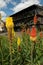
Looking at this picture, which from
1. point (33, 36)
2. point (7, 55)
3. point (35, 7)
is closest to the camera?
point (33, 36)

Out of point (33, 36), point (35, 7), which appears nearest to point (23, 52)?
point (33, 36)

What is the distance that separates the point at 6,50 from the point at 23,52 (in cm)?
23

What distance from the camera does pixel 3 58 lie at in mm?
2705

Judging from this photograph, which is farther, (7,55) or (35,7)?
(35,7)

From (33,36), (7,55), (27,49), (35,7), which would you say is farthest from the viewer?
(35,7)

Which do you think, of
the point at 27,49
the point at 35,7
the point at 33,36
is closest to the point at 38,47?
the point at 27,49

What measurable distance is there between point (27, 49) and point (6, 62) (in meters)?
0.40

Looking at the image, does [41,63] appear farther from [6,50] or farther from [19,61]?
[6,50]

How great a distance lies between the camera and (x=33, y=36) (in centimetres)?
159

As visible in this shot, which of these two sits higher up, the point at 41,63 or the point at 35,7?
the point at 35,7

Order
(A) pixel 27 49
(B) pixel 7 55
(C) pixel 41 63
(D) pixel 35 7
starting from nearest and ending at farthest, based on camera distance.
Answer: (C) pixel 41 63
(B) pixel 7 55
(A) pixel 27 49
(D) pixel 35 7

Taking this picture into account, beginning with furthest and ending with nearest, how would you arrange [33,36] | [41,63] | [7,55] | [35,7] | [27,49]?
[35,7] → [27,49] → [7,55] → [41,63] → [33,36]

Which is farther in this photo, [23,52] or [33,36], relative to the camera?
[23,52]

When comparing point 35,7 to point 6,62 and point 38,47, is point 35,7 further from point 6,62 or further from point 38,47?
point 6,62
